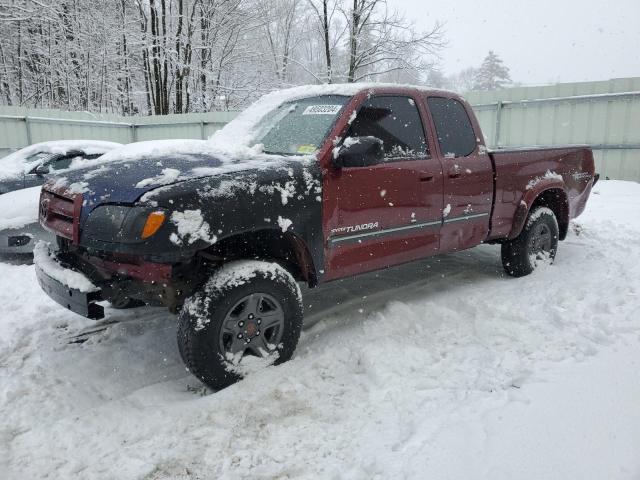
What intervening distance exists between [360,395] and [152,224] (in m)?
1.52

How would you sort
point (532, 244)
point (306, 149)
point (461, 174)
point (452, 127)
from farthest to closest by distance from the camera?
point (532, 244) → point (452, 127) → point (461, 174) → point (306, 149)

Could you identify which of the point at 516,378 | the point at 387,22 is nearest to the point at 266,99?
the point at 516,378

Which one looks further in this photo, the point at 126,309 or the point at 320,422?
the point at 126,309

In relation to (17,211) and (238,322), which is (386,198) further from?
(17,211)

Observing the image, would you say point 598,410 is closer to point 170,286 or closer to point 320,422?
point 320,422

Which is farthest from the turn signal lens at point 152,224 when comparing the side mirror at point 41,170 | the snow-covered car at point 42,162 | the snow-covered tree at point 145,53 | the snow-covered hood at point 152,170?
the snow-covered tree at point 145,53

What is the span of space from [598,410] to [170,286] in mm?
2447

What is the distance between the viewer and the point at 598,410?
258 cm

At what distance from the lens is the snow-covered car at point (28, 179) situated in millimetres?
5859

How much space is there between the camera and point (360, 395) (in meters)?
2.90

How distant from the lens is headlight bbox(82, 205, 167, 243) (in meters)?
2.64

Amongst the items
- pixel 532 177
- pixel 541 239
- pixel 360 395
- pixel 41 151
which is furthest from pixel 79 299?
pixel 41 151

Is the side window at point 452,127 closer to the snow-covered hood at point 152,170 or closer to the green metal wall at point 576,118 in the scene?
the snow-covered hood at point 152,170

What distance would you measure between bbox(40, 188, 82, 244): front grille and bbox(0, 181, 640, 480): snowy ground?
0.95m
